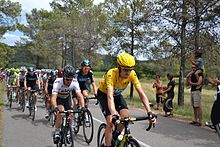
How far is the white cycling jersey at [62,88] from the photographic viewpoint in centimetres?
710

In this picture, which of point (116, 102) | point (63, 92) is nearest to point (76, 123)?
point (63, 92)

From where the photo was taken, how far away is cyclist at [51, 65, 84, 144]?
676 cm

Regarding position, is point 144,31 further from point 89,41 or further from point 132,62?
point 132,62

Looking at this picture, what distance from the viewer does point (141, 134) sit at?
932cm

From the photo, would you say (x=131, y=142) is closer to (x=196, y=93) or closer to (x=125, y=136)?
(x=125, y=136)

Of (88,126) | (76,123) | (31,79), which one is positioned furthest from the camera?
(31,79)

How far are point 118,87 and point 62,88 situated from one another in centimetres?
189

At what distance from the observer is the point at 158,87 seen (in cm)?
1602

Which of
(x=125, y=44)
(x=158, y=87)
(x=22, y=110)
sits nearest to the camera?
(x=22, y=110)

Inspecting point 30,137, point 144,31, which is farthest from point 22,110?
point 144,31

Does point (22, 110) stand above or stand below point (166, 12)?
below

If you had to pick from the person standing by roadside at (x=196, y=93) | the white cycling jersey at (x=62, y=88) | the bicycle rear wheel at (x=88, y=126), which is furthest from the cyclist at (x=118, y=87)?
the person standing by roadside at (x=196, y=93)

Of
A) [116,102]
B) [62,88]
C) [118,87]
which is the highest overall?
[118,87]

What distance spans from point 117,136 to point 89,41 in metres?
27.4
